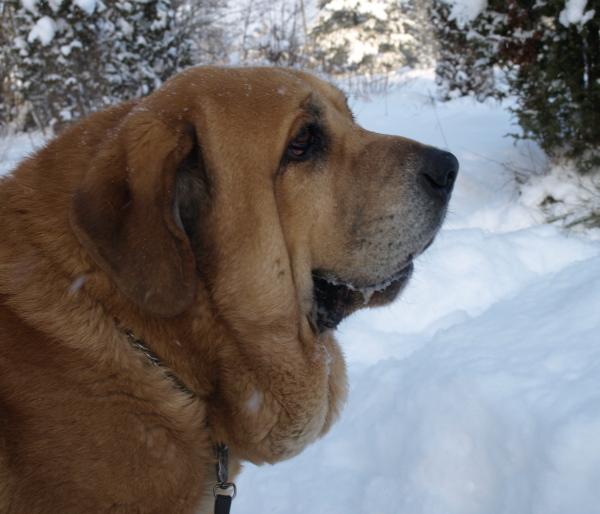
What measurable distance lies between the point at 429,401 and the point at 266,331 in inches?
48.6

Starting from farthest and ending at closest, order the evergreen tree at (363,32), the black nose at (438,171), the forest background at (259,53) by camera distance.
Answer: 1. the evergreen tree at (363,32)
2. the forest background at (259,53)
3. the black nose at (438,171)

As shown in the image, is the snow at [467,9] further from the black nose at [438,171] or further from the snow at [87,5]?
the snow at [87,5]

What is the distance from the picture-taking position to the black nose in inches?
79.6

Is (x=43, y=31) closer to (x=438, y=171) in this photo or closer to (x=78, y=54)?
(x=78, y=54)

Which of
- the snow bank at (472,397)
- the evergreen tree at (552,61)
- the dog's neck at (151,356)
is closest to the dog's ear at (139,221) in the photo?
the dog's neck at (151,356)

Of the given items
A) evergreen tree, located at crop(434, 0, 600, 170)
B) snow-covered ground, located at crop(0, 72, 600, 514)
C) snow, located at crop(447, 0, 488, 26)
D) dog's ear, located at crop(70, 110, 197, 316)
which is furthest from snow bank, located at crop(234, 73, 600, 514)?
snow, located at crop(447, 0, 488, 26)

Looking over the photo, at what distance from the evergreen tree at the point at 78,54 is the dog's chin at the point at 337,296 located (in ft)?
28.1

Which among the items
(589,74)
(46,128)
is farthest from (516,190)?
(46,128)

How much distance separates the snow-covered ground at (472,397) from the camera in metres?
2.08

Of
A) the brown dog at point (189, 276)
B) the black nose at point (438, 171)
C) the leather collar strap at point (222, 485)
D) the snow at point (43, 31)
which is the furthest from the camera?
the snow at point (43, 31)

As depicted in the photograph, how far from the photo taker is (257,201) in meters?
1.83

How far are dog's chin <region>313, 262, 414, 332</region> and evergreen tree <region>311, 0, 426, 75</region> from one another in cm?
2132

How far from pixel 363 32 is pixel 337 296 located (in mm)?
23182

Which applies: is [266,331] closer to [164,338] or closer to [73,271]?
[164,338]
